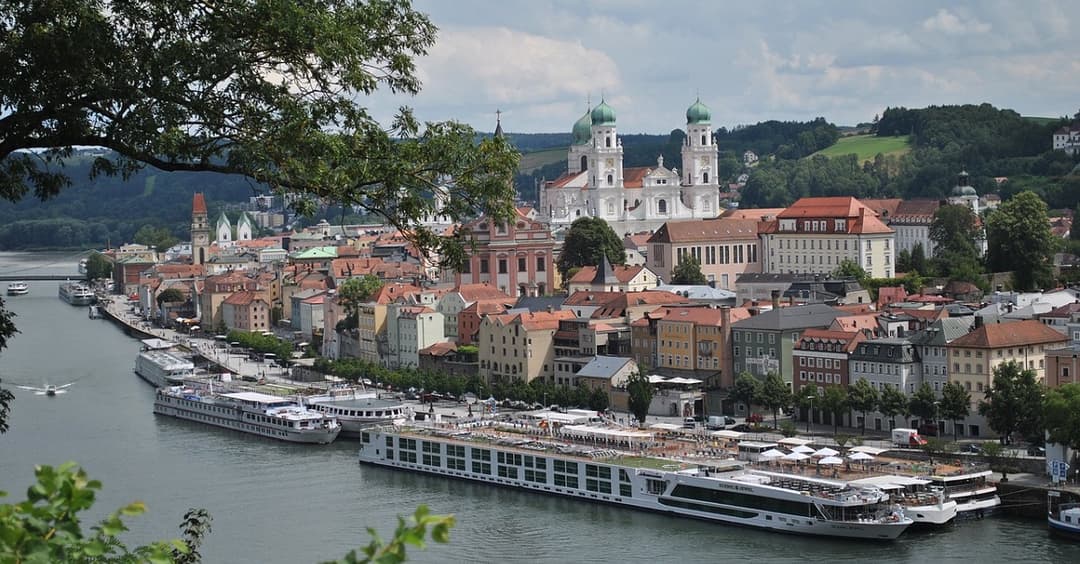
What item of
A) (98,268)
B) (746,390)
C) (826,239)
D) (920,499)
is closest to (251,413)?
(746,390)

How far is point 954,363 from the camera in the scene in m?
27.8

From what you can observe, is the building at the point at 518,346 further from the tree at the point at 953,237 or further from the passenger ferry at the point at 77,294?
the passenger ferry at the point at 77,294

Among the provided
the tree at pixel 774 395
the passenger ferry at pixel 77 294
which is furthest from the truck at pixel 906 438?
the passenger ferry at pixel 77 294

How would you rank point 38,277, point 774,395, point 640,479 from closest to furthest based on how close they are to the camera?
point 640,479 < point 774,395 < point 38,277

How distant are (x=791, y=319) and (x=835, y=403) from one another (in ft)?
14.0

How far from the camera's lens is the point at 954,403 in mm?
26281

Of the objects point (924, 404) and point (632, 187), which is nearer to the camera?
point (924, 404)

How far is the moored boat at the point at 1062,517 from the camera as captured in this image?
20.6 m

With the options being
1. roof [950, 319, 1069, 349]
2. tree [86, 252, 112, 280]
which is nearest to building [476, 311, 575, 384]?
roof [950, 319, 1069, 349]

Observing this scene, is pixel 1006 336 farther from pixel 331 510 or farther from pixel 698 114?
pixel 698 114

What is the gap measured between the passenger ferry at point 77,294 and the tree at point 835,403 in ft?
168

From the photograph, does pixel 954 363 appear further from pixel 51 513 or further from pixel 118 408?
pixel 51 513

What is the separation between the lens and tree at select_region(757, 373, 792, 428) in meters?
29.2

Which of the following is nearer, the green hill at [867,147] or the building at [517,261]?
the building at [517,261]
